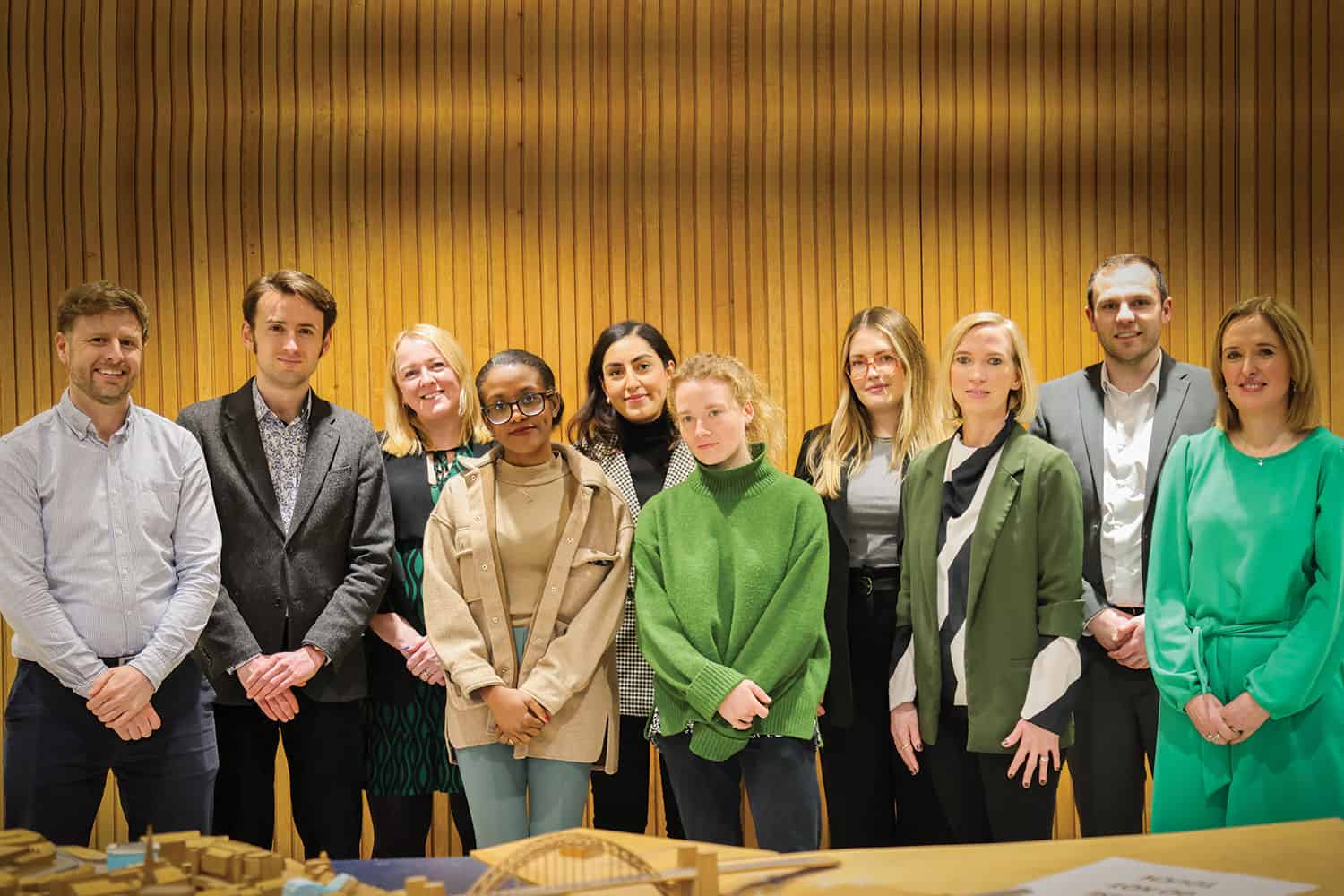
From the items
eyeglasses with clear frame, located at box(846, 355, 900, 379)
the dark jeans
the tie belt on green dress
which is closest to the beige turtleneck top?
the dark jeans

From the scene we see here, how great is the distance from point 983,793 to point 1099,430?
109 centimetres

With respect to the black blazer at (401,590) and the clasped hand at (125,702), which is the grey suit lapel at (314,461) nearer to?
the black blazer at (401,590)

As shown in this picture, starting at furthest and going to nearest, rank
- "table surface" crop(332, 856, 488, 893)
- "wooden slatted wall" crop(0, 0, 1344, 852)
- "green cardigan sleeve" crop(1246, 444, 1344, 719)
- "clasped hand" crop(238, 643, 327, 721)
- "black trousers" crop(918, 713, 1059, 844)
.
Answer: "wooden slatted wall" crop(0, 0, 1344, 852), "clasped hand" crop(238, 643, 327, 721), "black trousers" crop(918, 713, 1059, 844), "green cardigan sleeve" crop(1246, 444, 1344, 719), "table surface" crop(332, 856, 488, 893)

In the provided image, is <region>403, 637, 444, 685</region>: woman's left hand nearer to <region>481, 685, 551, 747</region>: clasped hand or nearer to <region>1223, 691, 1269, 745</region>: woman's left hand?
<region>481, 685, 551, 747</region>: clasped hand

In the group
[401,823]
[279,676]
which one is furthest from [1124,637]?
[279,676]

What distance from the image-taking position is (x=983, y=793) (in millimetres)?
2762

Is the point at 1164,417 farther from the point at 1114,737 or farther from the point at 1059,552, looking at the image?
the point at 1114,737

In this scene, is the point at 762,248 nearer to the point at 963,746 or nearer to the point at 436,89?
the point at 436,89

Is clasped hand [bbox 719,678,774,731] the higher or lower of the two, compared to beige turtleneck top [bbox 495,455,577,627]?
lower

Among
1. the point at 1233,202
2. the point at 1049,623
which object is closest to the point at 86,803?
the point at 1049,623

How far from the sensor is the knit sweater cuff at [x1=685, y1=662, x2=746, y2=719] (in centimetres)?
259

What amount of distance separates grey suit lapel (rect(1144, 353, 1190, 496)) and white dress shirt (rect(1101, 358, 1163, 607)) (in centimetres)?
1

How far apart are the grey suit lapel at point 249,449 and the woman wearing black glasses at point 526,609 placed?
0.53 meters

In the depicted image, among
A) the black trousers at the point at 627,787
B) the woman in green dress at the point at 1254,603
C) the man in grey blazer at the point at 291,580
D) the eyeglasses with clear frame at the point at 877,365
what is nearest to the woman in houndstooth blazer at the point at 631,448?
the black trousers at the point at 627,787
